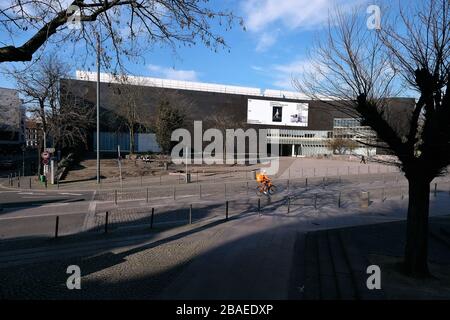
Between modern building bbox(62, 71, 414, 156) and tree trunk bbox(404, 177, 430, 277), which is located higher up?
modern building bbox(62, 71, 414, 156)

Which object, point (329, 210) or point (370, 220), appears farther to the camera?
point (329, 210)

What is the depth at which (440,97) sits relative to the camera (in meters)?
8.30

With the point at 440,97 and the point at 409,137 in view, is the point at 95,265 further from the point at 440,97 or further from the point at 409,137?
the point at 440,97

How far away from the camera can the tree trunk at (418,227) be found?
329 inches

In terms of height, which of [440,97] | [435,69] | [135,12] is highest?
[135,12]

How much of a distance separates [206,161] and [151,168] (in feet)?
41.5

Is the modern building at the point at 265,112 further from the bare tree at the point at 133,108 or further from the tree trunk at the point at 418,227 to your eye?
the tree trunk at the point at 418,227

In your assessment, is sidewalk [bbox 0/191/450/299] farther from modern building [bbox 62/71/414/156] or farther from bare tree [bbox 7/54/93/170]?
modern building [bbox 62/71/414/156]

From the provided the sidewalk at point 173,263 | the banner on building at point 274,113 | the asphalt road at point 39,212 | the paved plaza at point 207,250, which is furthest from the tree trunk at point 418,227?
the banner on building at point 274,113

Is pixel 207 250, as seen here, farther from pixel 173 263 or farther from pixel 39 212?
pixel 39 212

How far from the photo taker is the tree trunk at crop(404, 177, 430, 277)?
8.37 m

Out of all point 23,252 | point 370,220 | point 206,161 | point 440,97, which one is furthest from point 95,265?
point 206,161

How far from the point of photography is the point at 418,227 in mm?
8414

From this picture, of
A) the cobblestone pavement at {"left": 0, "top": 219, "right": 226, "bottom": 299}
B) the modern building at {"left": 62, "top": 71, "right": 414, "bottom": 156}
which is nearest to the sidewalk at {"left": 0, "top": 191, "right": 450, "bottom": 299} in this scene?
the cobblestone pavement at {"left": 0, "top": 219, "right": 226, "bottom": 299}
